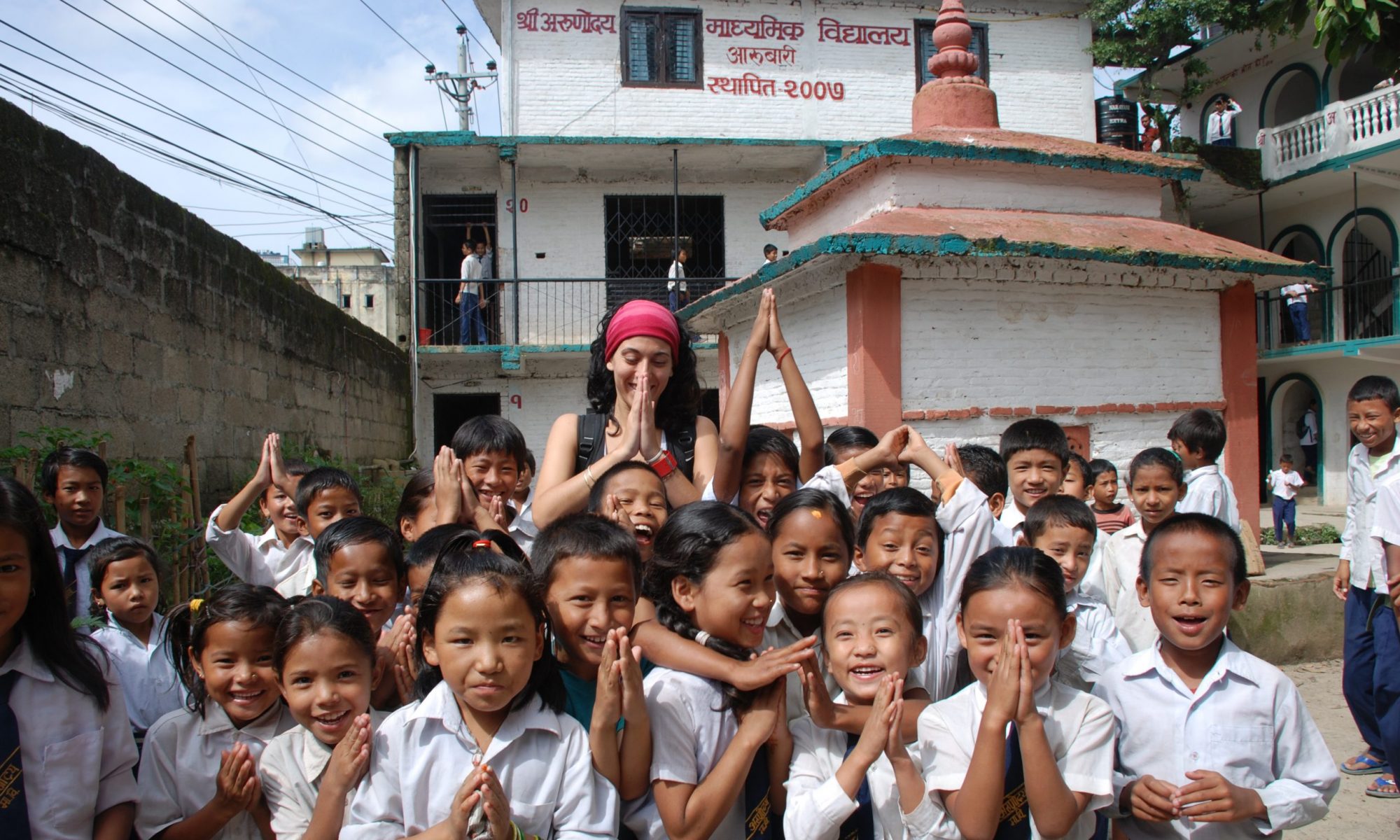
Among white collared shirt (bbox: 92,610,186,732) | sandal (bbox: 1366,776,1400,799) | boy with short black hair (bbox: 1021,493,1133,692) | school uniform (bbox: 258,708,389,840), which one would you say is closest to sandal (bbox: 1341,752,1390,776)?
sandal (bbox: 1366,776,1400,799)

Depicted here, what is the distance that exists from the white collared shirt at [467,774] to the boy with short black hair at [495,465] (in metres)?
1.33

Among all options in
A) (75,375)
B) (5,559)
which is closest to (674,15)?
(75,375)

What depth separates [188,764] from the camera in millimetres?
2131

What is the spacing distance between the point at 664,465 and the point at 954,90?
626 centimetres

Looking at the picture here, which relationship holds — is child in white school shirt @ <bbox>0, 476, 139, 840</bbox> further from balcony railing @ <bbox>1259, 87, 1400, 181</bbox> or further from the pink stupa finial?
balcony railing @ <bbox>1259, 87, 1400, 181</bbox>

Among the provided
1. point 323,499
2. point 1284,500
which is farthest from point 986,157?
point 1284,500

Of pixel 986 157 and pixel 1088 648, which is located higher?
pixel 986 157

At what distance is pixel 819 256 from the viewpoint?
6.06m

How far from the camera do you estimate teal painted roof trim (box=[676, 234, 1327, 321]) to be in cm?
581

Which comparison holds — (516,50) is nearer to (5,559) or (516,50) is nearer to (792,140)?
(792,140)

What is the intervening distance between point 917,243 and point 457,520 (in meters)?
3.88

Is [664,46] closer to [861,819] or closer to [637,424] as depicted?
[637,424]

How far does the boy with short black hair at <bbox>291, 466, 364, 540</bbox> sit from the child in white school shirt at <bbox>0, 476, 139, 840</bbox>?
1393mm

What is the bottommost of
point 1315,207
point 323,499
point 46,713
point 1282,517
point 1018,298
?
point 1282,517
